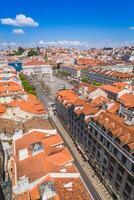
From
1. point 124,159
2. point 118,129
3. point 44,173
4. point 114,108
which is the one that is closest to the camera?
point 44,173

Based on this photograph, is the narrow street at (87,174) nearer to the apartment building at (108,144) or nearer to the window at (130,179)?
the apartment building at (108,144)

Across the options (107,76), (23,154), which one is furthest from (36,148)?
(107,76)

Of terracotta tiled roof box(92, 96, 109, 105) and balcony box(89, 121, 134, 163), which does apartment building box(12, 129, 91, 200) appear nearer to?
balcony box(89, 121, 134, 163)

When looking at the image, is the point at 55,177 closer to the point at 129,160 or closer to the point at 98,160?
the point at 129,160

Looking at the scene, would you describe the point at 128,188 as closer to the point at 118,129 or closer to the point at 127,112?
the point at 118,129

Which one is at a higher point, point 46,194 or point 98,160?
point 46,194

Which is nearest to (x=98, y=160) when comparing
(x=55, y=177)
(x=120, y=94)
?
(x=55, y=177)

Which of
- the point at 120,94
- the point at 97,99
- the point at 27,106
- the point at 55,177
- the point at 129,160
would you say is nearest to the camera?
the point at 55,177
